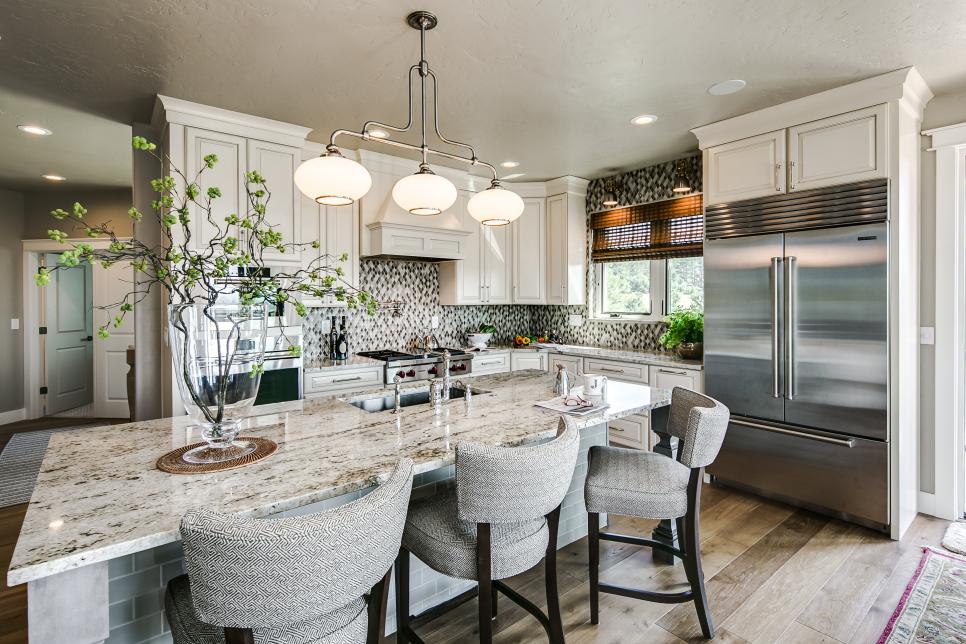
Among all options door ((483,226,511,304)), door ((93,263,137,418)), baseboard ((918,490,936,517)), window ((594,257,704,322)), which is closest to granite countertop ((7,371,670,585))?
baseboard ((918,490,936,517))

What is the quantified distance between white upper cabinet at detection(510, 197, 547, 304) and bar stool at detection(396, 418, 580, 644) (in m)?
3.54

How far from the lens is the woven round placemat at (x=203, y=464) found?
1.37m

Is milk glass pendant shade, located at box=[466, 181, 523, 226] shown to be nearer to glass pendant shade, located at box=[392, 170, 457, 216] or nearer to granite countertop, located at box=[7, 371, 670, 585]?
glass pendant shade, located at box=[392, 170, 457, 216]

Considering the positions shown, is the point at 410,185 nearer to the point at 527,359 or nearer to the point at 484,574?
the point at 484,574

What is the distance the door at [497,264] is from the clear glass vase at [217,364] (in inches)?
141

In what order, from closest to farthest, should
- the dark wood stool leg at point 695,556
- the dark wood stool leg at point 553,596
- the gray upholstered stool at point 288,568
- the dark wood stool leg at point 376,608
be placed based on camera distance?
the gray upholstered stool at point 288,568 < the dark wood stool leg at point 376,608 < the dark wood stool leg at point 553,596 < the dark wood stool leg at point 695,556

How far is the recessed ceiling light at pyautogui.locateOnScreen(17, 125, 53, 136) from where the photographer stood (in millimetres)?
3463

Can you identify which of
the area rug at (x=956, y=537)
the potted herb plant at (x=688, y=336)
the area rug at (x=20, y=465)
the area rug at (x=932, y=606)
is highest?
the potted herb plant at (x=688, y=336)

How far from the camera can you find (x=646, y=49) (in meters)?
2.46

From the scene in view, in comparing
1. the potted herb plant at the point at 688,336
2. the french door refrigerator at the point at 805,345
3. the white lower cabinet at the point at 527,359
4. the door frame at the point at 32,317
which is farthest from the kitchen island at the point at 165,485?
the door frame at the point at 32,317

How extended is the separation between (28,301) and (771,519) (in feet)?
24.7

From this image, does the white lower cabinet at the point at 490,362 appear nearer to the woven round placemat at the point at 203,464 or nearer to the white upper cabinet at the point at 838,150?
the white upper cabinet at the point at 838,150

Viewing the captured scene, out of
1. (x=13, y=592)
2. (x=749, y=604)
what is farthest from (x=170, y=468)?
(x=749, y=604)

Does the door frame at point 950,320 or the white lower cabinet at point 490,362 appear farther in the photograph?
the white lower cabinet at point 490,362
